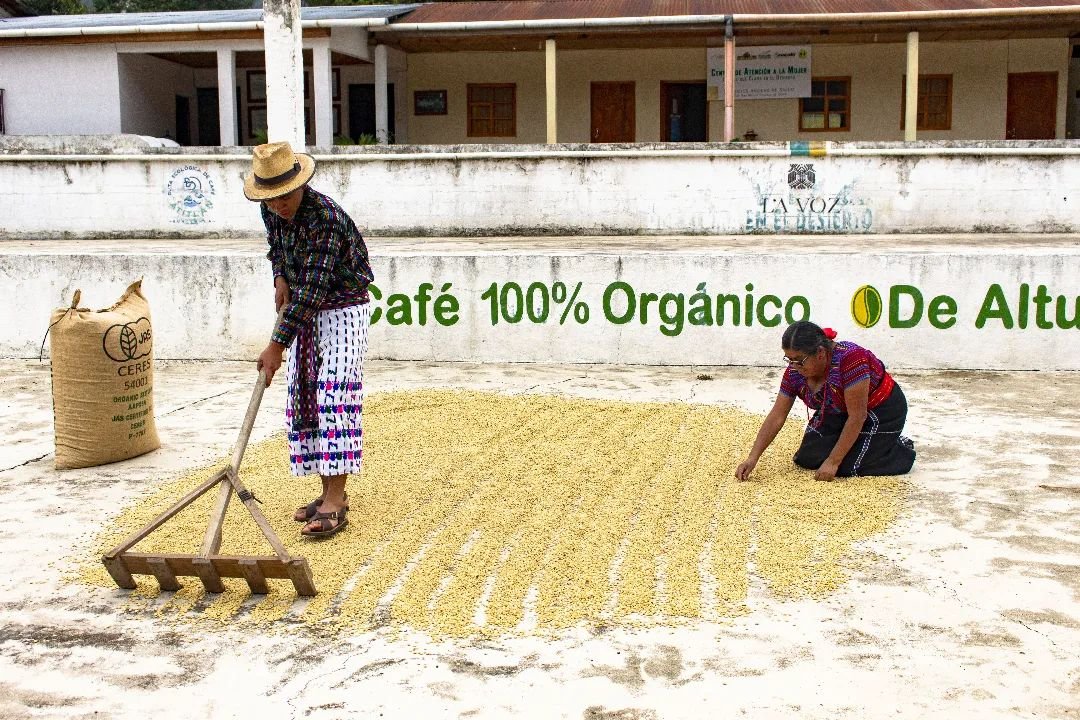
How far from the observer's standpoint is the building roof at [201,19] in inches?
720

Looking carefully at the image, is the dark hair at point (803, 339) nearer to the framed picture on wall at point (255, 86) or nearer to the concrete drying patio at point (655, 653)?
the concrete drying patio at point (655, 653)

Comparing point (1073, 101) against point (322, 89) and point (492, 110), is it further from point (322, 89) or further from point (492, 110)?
point (322, 89)

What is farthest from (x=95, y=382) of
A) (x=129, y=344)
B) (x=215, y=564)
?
(x=215, y=564)

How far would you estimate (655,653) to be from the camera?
10.5ft

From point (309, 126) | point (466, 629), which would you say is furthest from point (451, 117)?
point (466, 629)

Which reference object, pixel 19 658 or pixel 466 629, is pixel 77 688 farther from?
pixel 466 629

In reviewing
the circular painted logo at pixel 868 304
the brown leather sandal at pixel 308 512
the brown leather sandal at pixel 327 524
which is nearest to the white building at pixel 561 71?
the circular painted logo at pixel 868 304

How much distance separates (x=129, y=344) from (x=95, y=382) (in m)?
0.26

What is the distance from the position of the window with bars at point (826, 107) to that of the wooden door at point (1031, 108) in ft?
9.59

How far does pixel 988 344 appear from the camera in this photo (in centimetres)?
830

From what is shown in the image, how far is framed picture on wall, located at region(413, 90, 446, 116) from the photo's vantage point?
68.5 feet

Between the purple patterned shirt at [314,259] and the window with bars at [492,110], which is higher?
the window with bars at [492,110]

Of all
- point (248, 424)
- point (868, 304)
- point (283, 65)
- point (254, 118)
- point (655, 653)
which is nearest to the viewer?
point (655, 653)

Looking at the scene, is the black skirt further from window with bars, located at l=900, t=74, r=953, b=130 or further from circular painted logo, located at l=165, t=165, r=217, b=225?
window with bars, located at l=900, t=74, r=953, b=130
